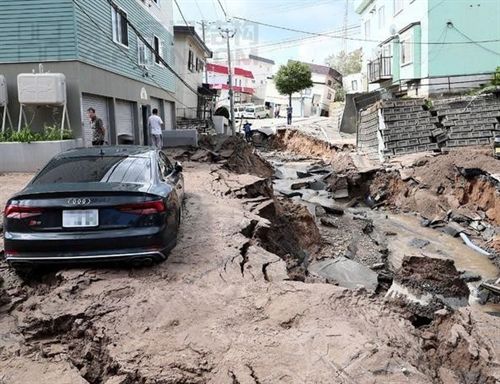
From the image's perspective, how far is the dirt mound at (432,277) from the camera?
719cm

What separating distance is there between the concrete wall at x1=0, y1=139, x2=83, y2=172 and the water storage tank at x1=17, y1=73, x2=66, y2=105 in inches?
45.2

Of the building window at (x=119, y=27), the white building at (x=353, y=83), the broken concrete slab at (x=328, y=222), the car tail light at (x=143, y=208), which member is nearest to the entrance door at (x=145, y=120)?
the building window at (x=119, y=27)

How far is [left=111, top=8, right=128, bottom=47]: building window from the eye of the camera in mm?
15861

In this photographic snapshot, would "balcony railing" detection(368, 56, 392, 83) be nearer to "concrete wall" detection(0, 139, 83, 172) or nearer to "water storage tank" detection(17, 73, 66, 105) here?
"water storage tank" detection(17, 73, 66, 105)

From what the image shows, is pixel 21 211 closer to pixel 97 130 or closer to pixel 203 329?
pixel 203 329

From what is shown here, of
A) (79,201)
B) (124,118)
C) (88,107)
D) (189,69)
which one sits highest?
(189,69)

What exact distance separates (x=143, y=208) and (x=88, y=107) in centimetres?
973

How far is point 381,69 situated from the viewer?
104ft

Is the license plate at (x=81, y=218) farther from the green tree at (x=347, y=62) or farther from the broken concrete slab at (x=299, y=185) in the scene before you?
the green tree at (x=347, y=62)

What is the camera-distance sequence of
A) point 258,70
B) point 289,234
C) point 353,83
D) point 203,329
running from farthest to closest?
point 258,70 < point 353,83 < point 289,234 < point 203,329

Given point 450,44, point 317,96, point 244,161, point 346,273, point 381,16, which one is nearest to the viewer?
point 346,273

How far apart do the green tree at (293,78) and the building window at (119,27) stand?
111ft

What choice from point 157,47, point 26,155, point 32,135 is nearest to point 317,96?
point 157,47

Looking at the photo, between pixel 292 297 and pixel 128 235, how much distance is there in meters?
1.81
